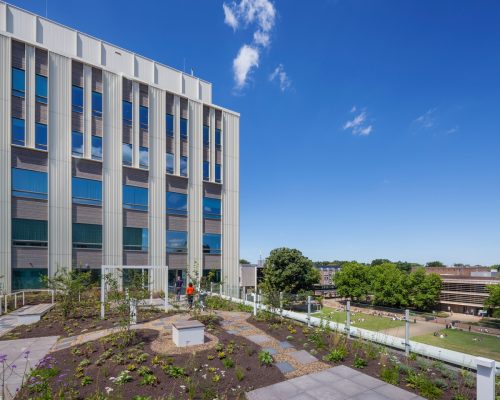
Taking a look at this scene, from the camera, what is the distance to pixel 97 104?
71.5 feet

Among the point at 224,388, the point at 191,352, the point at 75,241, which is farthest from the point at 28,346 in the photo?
the point at 75,241

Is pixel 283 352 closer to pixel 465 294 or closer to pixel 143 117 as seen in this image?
pixel 143 117

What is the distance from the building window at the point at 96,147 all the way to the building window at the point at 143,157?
2921 millimetres

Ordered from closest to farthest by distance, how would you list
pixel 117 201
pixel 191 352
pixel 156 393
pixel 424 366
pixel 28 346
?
pixel 156 393, pixel 424 366, pixel 191 352, pixel 28 346, pixel 117 201

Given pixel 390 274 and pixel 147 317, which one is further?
pixel 390 274

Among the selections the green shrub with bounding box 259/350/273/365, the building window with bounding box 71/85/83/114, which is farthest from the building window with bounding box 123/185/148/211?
the green shrub with bounding box 259/350/273/365

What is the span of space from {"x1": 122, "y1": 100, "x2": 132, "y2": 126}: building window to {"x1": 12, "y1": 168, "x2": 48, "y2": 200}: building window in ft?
22.7

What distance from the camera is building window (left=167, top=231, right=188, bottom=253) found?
24391mm

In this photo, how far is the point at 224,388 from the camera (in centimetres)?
557

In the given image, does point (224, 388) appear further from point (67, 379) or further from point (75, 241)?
point (75, 241)

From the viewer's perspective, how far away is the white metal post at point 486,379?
4703mm

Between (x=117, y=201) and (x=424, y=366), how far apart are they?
21196mm

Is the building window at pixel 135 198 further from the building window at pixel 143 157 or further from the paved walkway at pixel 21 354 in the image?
the paved walkway at pixel 21 354

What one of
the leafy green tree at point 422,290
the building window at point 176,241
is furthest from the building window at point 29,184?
the leafy green tree at point 422,290
